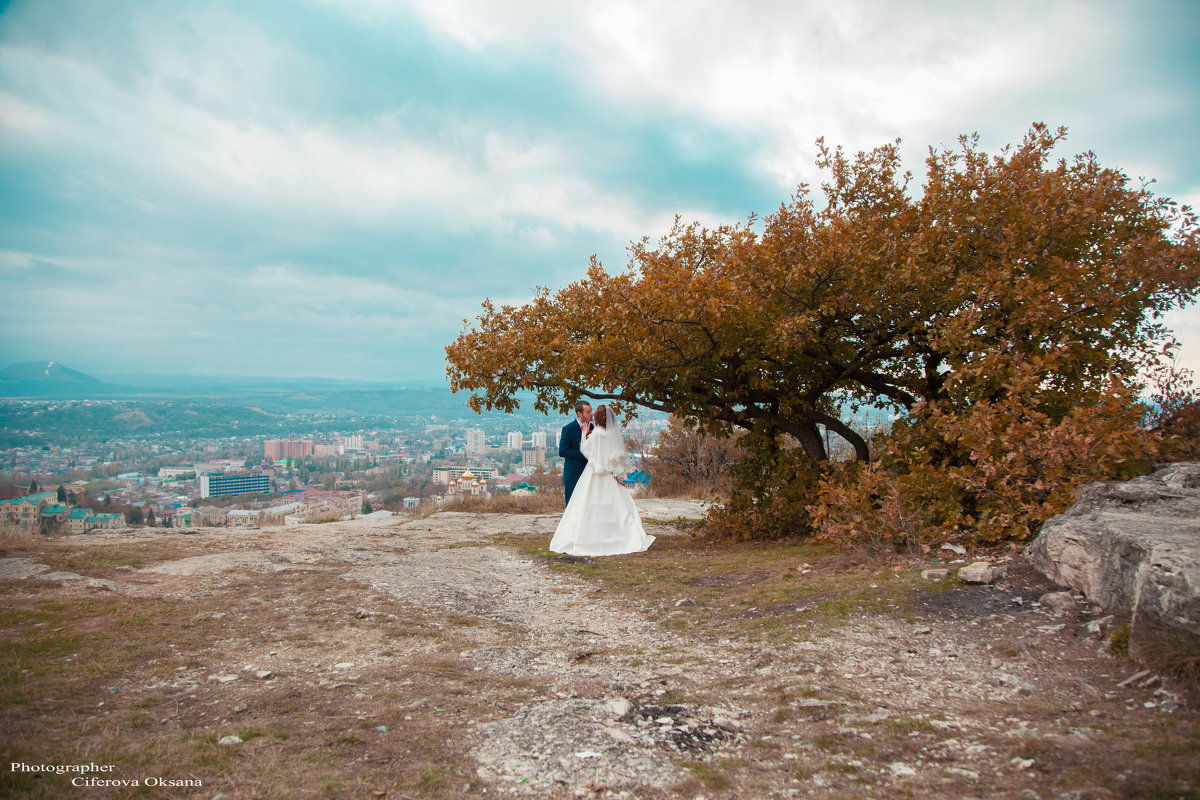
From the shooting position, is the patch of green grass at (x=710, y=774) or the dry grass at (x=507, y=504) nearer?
the patch of green grass at (x=710, y=774)

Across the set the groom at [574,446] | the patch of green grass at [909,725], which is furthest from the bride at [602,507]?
the patch of green grass at [909,725]

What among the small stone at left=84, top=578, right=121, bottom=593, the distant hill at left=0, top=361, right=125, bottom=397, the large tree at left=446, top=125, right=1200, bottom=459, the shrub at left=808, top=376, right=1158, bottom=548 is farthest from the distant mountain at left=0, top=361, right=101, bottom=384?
the shrub at left=808, top=376, right=1158, bottom=548

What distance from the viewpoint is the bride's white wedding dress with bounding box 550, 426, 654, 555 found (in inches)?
398

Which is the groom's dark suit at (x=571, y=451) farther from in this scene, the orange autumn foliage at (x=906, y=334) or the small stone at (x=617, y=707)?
the small stone at (x=617, y=707)

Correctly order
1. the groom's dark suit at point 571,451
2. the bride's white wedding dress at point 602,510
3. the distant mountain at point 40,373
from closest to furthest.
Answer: the bride's white wedding dress at point 602,510 < the groom's dark suit at point 571,451 < the distant mountain at point 40,373

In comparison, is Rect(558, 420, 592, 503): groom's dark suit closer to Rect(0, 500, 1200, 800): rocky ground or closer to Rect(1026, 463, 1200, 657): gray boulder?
Rect(0, 500, 1200, 800): rocky ground

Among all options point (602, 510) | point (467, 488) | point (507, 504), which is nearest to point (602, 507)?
point (602, 510)

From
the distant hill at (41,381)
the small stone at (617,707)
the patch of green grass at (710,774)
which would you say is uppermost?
the distant hill at (41,381)

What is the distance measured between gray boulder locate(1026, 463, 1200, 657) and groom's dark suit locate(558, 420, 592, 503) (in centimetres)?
647

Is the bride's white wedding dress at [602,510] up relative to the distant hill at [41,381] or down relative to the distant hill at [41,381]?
down

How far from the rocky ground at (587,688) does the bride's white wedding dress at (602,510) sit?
2.32 metres

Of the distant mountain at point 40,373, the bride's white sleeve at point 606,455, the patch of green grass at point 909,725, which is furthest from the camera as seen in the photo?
the distant mountain at point 40,373

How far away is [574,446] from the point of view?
1084 centimetres

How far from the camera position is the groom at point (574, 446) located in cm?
1056
